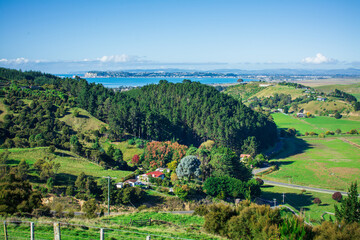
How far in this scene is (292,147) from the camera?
242 feet

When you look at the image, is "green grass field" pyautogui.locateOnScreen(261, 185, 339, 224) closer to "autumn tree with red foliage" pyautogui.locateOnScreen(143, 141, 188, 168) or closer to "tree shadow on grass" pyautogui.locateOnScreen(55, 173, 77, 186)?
"autumn tree with red foliage" pyautogui.locateOnScreen(143, 141, 188, 168)

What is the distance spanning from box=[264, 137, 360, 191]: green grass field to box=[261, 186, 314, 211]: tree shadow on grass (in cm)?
577

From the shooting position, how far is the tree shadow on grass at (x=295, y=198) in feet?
122

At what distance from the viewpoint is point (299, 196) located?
1592 inches

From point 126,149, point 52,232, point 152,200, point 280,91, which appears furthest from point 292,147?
point 280,91

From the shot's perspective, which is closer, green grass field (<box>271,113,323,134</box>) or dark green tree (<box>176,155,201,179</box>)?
dark green tree (<box>176,155,201,179</box>)

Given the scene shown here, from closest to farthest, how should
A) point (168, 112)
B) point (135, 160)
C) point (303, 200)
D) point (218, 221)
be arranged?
point (218, 221) → point (303, 200) → point (135, 160) → point (168, 112)

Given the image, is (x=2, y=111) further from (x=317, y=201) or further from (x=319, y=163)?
(x=319, y=163)

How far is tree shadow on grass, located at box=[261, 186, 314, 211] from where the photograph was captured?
37.2m

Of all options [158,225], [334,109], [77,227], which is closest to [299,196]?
[158,225]

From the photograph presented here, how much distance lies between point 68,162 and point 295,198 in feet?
102

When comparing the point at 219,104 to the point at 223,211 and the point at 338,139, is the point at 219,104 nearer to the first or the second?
the point at 338,139

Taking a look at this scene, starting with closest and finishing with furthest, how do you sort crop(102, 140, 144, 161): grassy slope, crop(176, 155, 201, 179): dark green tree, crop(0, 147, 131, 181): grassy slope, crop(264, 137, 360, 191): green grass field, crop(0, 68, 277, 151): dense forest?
1. crop(0, 147, 131, 181): grassy slope
2. crop(176, 155, 201, 179): dark green tree
3. crop(264, 137, 360, 191): green grass field
4. crop(102, 140, 144, 161): grassy slope
5. crop(0, 68, 277, 151): dense forest

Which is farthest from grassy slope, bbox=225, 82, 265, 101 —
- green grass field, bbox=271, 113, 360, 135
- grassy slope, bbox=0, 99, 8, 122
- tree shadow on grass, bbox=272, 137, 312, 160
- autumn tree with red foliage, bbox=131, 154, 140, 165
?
grassy slope, bbox=0, 99, 8, 122
